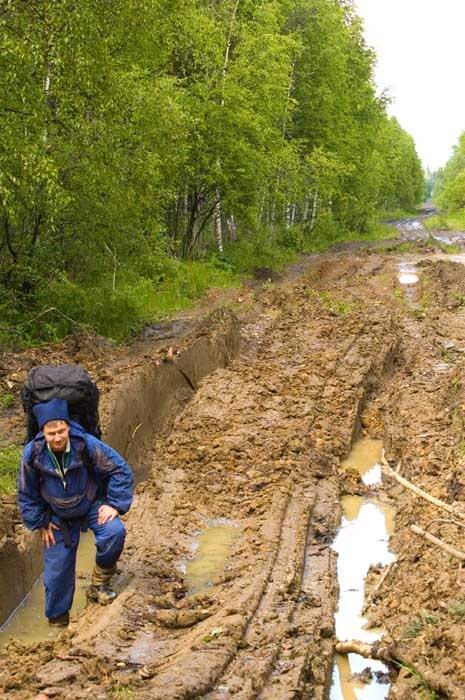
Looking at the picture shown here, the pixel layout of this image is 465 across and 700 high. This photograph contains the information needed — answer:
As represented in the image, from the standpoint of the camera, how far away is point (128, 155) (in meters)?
12.8

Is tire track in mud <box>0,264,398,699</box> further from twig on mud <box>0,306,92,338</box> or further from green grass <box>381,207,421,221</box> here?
green grass <box>381,207,421,221</box>

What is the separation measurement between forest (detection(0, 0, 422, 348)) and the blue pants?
517 centimetres

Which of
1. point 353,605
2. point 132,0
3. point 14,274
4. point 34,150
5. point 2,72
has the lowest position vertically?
point 353,605

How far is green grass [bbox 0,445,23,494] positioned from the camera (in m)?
7.54

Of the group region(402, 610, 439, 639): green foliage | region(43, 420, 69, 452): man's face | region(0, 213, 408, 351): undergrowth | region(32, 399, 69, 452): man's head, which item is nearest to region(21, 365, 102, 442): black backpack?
region(32, 399, 69, 452): man's head

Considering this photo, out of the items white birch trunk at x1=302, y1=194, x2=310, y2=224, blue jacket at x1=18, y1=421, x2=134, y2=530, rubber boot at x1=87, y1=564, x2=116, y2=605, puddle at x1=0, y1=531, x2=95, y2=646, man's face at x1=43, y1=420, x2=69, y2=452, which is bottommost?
puddle at x1=0, y1=531, x2=95, y2=646

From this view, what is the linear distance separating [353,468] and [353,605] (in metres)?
3.15

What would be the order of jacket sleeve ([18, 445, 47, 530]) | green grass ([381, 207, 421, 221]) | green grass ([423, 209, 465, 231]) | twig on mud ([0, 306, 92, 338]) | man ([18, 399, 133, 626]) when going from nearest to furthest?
man ([18, 399, 133, 626])
jacket sleeve ([18, 445, 47, 530])
twig on mud ([0, 306, 92, 338])
green grass ([423, 209, 465, 231])
green grass ([381, 207, 421, 221])

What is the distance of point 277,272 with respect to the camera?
2719 centimetres

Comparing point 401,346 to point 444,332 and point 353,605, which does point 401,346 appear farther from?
point 353,605

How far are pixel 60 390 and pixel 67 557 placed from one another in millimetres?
1295

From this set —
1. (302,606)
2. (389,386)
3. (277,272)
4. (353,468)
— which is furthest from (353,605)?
(277,272)

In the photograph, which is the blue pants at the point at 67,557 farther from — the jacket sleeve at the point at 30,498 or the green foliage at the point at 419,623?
the green foliage at the point at 419,623

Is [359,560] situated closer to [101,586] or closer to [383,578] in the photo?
[383,578]
